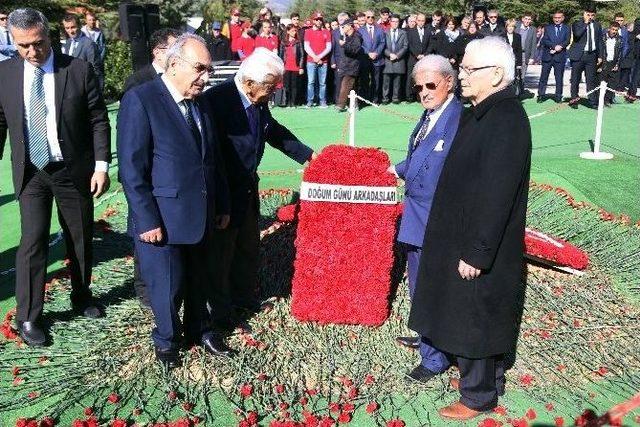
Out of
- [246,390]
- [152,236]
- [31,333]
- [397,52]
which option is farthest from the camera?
[397,52]

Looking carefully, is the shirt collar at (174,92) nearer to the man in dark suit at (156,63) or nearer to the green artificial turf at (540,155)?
the man in dark suit at (156,63)

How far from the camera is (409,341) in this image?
446 centimetres

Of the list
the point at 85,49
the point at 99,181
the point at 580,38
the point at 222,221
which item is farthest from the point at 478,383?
the point at 580,38

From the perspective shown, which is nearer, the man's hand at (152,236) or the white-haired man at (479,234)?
the white-haired man at (479,234)

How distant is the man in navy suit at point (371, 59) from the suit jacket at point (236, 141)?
11268mm

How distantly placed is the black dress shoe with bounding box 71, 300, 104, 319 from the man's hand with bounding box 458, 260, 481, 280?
2.69m

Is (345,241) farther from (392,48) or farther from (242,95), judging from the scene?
(392,48)

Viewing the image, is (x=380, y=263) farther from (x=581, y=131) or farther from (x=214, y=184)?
(x=581, y=131)

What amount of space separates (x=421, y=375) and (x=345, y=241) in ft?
3.39

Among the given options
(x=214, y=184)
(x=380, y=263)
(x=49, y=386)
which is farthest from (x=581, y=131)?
(x=49, y=386)

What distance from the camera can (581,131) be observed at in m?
12.3

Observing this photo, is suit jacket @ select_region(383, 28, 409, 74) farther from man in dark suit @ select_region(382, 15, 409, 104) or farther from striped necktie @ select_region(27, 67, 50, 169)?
striped necktie @ select_region(27, 67, 50, 169)

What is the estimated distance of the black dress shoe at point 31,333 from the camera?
431 centimetres

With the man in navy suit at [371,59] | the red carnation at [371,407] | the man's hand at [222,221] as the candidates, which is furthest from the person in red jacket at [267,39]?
the red carnation at [371,407]
